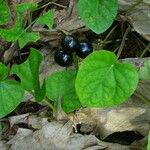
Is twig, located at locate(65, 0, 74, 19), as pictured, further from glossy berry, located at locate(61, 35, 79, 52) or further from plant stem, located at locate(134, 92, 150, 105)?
plant stem, located at locate(134, 92, 150, 105)

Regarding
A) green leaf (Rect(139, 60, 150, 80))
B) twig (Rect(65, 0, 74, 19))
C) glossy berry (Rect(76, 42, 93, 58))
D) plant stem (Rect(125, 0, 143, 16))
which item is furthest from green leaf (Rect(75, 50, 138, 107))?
twig (Rect(65, 0, 74, 19))

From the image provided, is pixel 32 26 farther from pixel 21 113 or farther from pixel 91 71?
pixel 91 71

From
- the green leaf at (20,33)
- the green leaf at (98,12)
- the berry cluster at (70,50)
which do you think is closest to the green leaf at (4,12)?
the green leaf at (20,33)

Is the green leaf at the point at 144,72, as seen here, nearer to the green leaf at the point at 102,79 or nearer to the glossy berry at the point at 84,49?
the green leaf at the point at 102,79

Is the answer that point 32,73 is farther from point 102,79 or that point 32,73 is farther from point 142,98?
point 142,98

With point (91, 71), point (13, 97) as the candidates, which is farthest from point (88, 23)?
point (13, 97)

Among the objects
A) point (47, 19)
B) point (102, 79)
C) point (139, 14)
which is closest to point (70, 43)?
point (47, 19)
